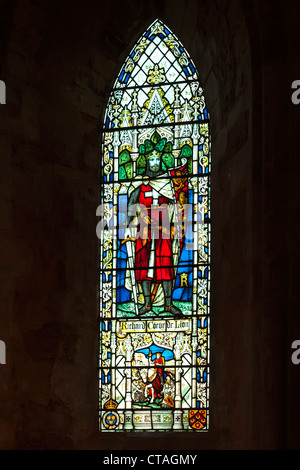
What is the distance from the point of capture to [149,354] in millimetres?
13750

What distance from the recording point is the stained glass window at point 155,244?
13609 millimetres

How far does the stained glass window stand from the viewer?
13.6 metres

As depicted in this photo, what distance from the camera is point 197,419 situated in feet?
44.0

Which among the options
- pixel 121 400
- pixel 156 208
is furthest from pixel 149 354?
pixel 156 208

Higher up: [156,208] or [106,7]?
[106,7]

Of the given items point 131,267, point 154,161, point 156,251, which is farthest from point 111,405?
point 154,161
